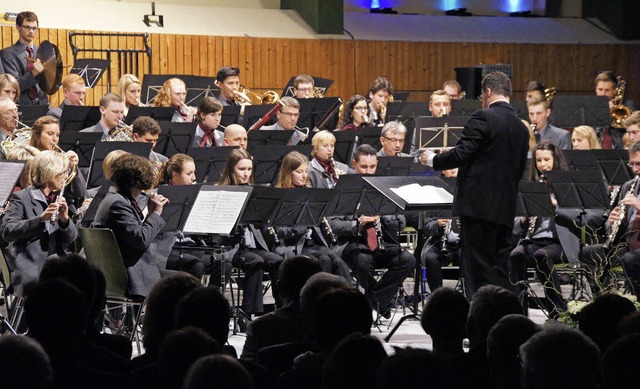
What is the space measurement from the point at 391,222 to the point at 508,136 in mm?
1968

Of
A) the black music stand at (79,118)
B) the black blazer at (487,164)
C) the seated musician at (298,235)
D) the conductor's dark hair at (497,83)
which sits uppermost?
the conductor's dark hair at (497,83)

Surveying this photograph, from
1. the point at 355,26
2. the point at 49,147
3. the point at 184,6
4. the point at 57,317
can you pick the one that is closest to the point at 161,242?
the point at 49,147

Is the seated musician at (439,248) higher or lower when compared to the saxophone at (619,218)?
lower

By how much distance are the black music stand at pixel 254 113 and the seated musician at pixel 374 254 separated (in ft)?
6.87

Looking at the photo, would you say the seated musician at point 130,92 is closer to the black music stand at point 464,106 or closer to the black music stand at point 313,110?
the black music stand at point 313,110

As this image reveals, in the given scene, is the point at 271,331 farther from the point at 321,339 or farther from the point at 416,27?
the point at 416,27

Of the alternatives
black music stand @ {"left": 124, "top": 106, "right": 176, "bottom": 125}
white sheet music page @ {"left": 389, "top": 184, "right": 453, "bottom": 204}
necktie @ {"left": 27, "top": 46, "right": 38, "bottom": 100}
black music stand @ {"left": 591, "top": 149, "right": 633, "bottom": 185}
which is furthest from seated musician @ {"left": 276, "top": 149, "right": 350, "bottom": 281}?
necktie @ {"left": 27, "top": 46, "right": 38, "bottom": 100}

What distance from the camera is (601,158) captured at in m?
9.06

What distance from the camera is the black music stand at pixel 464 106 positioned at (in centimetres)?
1173

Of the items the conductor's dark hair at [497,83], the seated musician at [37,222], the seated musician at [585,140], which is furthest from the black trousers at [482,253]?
the seated musician at [585,140]

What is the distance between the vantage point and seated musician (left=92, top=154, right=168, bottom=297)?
6996mm

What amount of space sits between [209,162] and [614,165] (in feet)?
10.4

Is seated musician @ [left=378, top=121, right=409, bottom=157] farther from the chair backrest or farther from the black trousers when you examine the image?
the chair backrest

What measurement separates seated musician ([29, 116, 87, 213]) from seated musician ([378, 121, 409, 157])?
9.12ft
